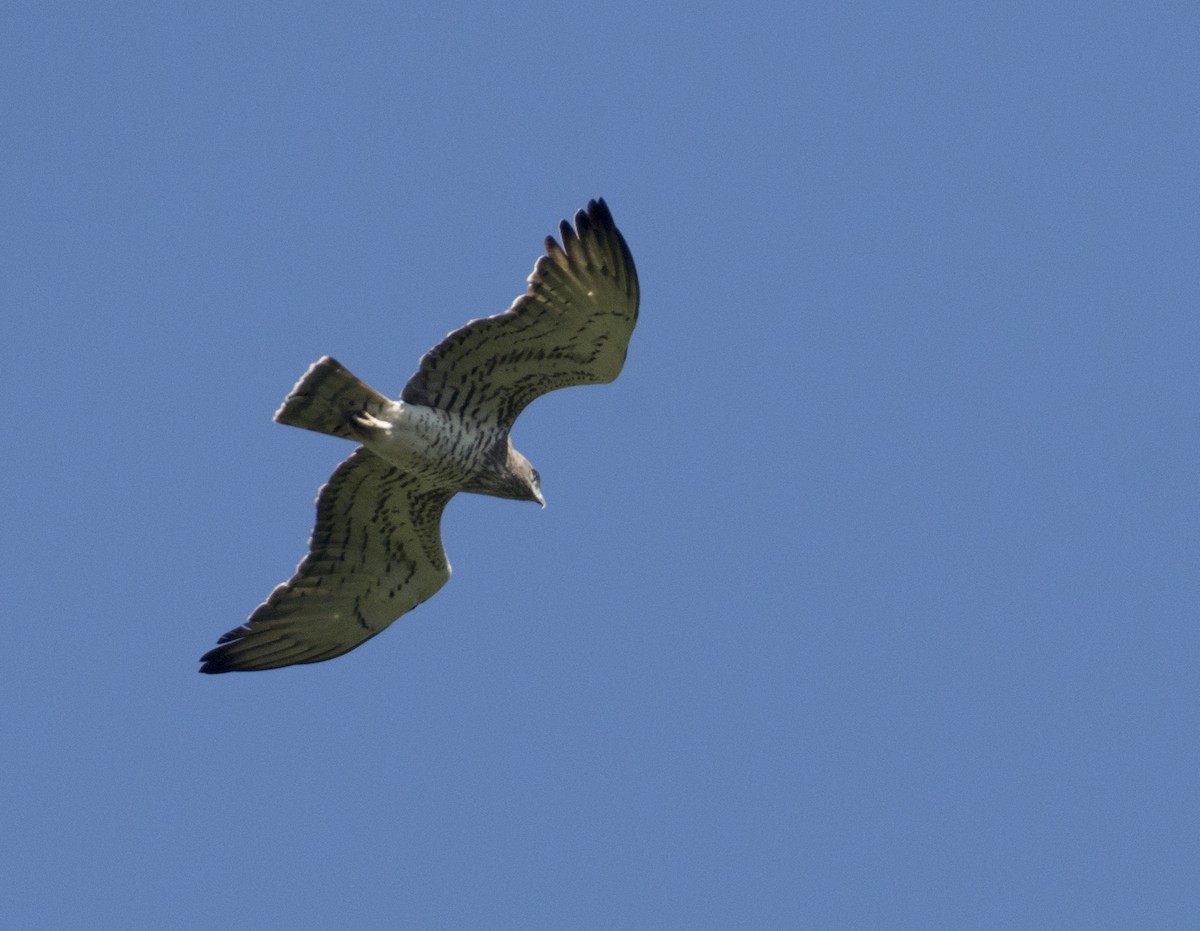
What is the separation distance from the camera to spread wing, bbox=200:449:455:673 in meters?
14.1

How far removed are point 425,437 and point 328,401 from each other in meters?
0.77

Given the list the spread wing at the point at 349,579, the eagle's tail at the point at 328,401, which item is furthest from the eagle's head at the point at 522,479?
the eagle's tail at the point at 328,401

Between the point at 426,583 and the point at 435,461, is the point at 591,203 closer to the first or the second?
the point at 435,461

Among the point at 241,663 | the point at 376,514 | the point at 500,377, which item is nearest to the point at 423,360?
the point at 500,377

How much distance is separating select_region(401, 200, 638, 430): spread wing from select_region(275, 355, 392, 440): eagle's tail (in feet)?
1.16

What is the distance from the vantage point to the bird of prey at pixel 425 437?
12.7 m

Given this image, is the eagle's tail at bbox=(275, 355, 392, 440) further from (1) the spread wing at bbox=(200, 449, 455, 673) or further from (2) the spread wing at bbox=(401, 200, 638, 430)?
(1) the spread wing at bbox=(200, 449, 455, 673)

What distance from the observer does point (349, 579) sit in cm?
1438

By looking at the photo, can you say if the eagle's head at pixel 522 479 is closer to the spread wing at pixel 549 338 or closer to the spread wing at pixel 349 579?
the spread wing at pixel 549 338

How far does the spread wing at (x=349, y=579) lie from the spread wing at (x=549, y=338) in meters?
1.02

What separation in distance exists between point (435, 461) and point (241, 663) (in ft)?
8.10

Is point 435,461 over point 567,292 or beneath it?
beneath

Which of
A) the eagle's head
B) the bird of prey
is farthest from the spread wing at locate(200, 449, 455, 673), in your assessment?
the eagle's head

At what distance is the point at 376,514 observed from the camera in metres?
14.1
